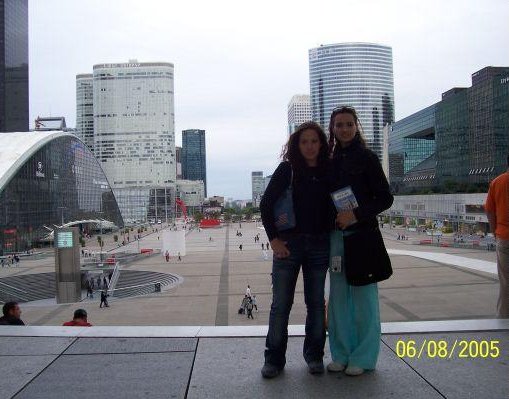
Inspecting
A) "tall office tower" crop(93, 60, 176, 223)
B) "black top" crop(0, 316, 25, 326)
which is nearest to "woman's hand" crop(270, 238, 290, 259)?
"black top" crop(0, 316, 25, 326)

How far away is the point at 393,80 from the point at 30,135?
398 feet

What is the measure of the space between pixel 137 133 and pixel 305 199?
166417 millimetres

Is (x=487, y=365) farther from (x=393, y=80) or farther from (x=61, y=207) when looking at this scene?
(x=393, y=80)

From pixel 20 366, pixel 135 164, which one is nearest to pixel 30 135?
pixel 20 366

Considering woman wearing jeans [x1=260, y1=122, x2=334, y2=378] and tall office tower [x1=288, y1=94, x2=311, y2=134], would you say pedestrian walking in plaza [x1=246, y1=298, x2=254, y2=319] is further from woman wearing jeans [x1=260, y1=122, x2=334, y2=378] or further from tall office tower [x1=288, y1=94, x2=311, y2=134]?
tall office tower [x1=288, y1=94, x2=311, y2=134]

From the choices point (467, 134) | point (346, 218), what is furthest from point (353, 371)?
point (467, 134)

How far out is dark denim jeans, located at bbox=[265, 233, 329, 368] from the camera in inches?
130

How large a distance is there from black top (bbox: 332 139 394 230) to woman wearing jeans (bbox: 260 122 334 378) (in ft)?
0.37

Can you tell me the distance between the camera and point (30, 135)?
6512cm

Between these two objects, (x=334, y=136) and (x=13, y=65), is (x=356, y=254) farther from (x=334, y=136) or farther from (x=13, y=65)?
(x=13, y=65)

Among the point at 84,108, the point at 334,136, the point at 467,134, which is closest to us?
the point at 334,136

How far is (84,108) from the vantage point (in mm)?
183625

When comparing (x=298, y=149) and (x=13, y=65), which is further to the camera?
(x=13, y=65)
